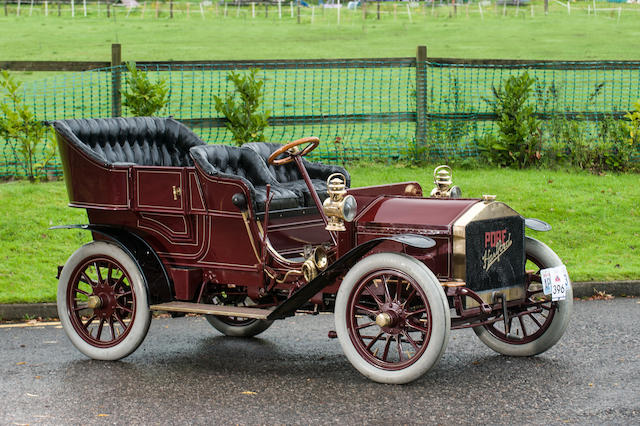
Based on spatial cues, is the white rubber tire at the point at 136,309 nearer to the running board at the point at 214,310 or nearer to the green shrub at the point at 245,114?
the running board at the point at 214,310

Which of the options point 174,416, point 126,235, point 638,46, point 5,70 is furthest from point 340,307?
point 638,46

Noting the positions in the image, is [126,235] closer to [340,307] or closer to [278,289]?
[278,289]

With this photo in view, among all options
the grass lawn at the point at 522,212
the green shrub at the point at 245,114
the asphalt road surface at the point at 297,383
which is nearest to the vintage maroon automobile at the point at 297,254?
the asphalt road surface at the point at 297,383

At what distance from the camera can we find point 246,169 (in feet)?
23.9

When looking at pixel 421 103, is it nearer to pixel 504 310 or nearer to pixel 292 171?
pixel 292 171

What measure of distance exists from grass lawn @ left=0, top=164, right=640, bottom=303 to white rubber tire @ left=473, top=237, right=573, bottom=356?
8.06ft

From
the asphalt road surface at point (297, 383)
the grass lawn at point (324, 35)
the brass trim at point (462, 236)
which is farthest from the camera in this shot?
the grass lawn at point (324, 35)

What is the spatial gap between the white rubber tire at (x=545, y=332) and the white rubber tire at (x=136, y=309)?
2315 mm

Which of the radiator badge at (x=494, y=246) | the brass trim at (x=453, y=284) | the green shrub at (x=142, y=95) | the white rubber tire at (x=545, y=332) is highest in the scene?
the green shrub at (x=142, y=95)

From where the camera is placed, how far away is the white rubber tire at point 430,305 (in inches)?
219

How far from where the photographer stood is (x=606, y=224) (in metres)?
10.9

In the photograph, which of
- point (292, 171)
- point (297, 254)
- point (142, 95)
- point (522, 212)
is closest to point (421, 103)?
point (522, 212)

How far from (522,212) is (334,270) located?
5464 millimetres

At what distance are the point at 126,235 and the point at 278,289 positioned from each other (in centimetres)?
121
